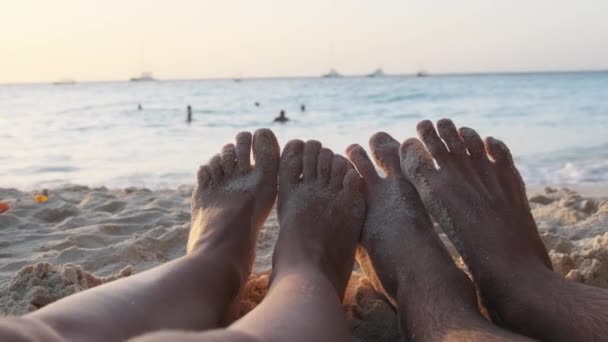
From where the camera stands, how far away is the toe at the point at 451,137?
2014 mm

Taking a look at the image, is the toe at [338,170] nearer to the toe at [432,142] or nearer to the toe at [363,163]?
the toe at [363,163]

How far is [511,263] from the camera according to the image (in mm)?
1541

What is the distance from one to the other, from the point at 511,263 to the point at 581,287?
7.7 inches

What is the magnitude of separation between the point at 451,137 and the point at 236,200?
71 centimetres

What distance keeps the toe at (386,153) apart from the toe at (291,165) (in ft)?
0.83

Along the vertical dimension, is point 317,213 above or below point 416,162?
below

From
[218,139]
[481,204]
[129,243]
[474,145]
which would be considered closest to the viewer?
[481,204]

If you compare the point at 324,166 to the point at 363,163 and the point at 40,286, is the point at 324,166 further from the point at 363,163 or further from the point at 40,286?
the point at 40,286

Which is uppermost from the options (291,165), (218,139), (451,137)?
(451,137)

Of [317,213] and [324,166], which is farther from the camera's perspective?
[324,166]

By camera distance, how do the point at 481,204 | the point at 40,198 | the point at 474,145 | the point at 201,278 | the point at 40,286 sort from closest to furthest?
the point at 201,278 → the point at 40,286 → the point at 481,204 → the point at 474,145 → the point at 40,198

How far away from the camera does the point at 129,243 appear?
89.4 inches

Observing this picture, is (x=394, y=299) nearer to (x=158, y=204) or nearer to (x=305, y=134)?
(x=158, y=204)

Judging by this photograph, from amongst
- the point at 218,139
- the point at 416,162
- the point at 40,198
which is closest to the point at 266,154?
the point at 416,162
